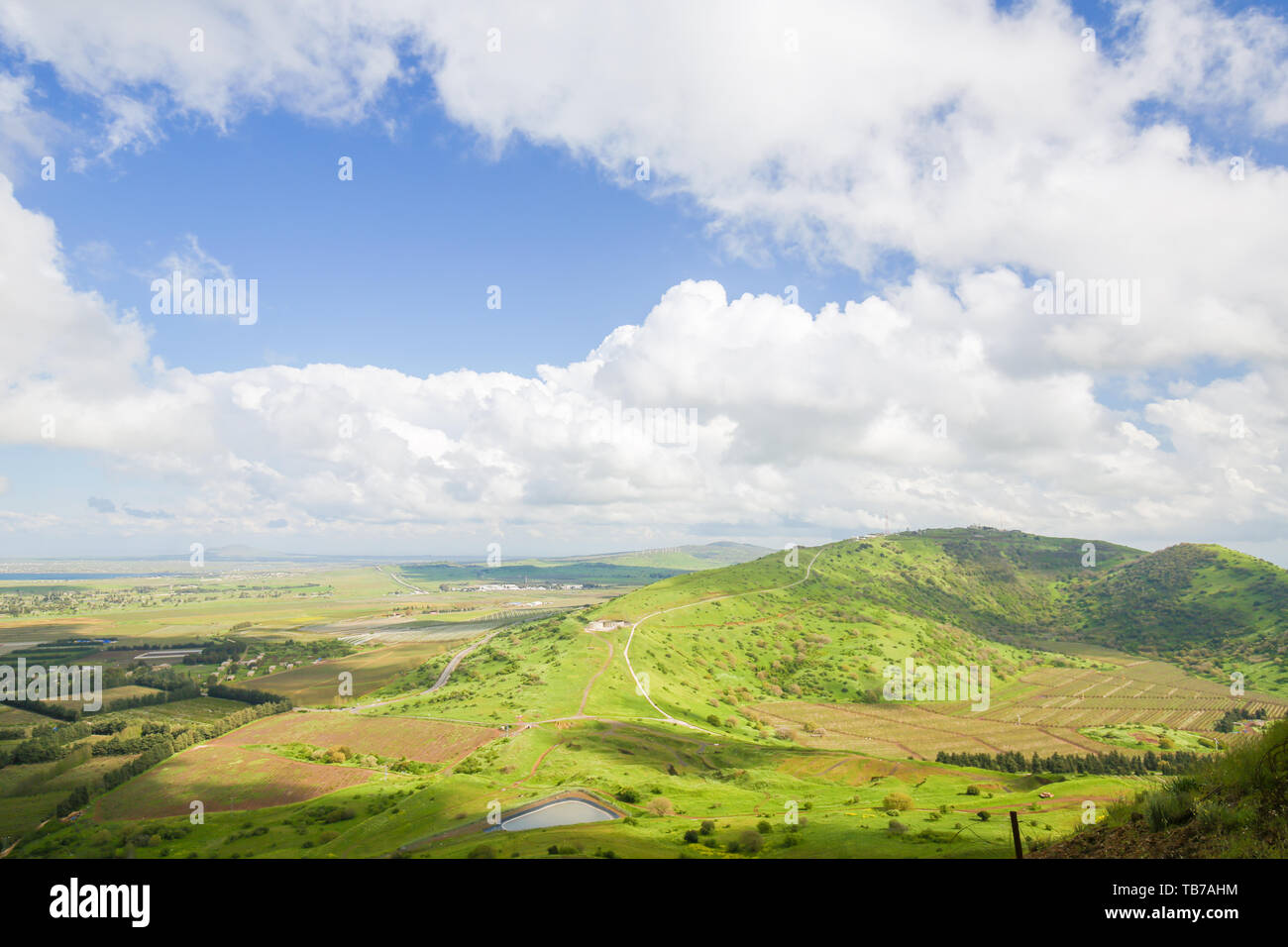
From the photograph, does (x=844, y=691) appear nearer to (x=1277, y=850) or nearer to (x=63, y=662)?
(x=1277, y=850)

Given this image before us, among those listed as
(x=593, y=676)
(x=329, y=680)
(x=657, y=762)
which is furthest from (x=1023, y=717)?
A: (x=329, y=680)

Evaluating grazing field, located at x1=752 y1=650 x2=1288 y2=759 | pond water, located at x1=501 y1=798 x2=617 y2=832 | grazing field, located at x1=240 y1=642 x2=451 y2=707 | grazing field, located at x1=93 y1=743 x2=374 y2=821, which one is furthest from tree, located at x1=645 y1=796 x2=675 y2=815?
grazing field, located at x1=240 y1=642 x2=451 y2=707

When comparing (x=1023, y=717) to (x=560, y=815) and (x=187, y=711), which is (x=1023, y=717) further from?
(x=187, y=711)

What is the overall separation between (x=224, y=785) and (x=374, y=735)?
22148mm

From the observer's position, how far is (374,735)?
10225 centimetres

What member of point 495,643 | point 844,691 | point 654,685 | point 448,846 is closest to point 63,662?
point 495,643

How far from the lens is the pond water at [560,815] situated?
174 ft

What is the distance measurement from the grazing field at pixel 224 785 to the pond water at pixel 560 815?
35.5 meters

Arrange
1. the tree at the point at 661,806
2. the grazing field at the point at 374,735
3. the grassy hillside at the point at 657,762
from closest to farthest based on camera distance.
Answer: the grassy hillside at the point at 657,762, the tree at the point at 661,806, the grazing field at the point at 374,735

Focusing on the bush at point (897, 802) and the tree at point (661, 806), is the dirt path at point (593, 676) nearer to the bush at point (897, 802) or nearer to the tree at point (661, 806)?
the tree at point (661, 806)

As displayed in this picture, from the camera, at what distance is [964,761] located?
10644 centimetres

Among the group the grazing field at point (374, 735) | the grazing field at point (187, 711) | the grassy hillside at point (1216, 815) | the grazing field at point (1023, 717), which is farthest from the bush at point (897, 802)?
the grazing field at point (187, 711)

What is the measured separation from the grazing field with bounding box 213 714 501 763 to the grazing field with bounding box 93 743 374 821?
8487 mm
